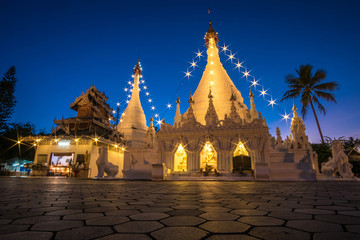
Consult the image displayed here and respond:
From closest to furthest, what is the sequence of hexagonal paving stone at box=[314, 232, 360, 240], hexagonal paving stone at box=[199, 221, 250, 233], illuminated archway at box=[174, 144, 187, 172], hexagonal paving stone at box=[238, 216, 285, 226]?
hexagonal paving stone at box=[314, 232, 360, 240] < hexagonal paving stone at box=[199, 221, 250, 233] < hexagonal paving stone at box=[238, 216, 285, 226] < illuminated archway at box=[174, 144, 187, 172]

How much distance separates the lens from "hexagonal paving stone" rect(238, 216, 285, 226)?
1.47 metres

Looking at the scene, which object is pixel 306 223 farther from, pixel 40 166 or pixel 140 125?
pixel 140 125

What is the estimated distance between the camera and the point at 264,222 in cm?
153

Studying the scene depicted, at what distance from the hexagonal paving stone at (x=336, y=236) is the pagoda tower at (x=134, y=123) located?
2976cm

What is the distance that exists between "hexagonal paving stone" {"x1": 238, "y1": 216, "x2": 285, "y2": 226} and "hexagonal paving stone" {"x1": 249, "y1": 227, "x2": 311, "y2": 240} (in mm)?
129

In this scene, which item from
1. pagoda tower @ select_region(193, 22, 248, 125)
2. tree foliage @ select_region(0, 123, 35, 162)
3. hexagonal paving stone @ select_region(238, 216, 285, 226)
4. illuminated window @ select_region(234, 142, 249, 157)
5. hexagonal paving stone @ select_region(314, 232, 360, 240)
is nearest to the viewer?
hexagonal paving stone @ select_region(314, 232, 360, 240)

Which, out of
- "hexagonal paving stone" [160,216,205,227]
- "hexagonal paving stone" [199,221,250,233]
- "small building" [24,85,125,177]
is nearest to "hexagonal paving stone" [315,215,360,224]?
"hexagonal paving stone" [199,221,250,233]

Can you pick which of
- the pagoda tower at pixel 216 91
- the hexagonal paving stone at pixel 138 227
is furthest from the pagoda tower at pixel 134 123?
the hexagonal paving stone at pixel 138 227

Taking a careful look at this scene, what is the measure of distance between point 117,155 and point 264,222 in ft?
85.1

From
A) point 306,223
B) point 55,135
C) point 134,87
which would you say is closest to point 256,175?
point 306,223

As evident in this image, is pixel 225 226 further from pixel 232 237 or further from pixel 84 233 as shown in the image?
pixel 84 233

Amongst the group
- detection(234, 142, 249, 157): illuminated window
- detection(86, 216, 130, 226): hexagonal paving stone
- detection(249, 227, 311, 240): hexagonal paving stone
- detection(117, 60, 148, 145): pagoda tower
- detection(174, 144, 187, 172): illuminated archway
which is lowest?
detection(86, 216, 130, 226): hexagonal paving stone

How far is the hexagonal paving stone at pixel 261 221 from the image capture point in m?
1.47

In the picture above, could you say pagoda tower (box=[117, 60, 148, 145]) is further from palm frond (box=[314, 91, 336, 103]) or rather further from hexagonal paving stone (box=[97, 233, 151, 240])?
hexagonal paving stone (box=[97, 233, 151, 240])
